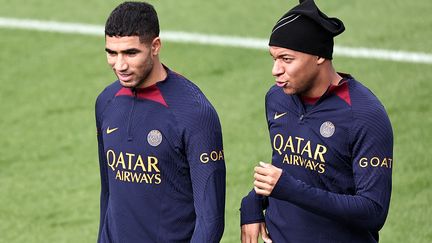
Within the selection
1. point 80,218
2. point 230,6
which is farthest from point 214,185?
point 230,6

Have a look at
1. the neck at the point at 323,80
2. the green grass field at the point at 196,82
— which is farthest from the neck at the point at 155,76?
the green grass field at the point at 196,82

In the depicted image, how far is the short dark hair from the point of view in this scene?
6.08m

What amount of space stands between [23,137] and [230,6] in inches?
169

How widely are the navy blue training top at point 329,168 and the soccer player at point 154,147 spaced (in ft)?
1.26

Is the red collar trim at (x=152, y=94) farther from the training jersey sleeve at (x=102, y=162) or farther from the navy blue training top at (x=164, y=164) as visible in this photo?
the training jersey sleeve at (x=102, y=162)

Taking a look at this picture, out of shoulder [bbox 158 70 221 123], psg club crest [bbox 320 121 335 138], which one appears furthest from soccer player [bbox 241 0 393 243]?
shoulder [bbox 158 70 221 123]

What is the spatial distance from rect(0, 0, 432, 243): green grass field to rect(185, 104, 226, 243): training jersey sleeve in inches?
154

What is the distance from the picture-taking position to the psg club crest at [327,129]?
6.06 metres

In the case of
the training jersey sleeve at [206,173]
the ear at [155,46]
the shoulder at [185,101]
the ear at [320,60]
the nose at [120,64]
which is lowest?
the training jersey sleeve at [206,173]

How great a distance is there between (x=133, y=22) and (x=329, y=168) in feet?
4.16

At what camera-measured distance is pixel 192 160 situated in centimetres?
606

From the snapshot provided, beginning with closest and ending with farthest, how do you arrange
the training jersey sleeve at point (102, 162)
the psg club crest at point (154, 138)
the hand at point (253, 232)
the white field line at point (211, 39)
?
1. the psg club crest at point (154, 138)
2. the hand at point (253, 232)
3. the training jersey sleeve at point (102, 162)
4. the white field line at point (211, 39)

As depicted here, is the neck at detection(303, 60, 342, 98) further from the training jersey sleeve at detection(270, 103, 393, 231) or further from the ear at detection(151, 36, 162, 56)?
the ear at detection(151, 36, 162, 56)

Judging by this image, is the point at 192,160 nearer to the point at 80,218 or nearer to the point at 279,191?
the point at 279,191
